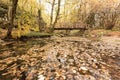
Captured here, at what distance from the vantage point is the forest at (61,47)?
4516 mm

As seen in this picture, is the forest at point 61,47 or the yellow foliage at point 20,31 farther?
the yellow foliage at point 20,31

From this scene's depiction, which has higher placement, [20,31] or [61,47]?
[20,31]

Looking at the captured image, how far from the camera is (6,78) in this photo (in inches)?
156

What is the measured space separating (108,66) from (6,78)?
10.6 feet

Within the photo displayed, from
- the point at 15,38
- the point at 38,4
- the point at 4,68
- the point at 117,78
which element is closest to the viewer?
the point at 117,78

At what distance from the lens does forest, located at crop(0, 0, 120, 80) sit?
14.8ft

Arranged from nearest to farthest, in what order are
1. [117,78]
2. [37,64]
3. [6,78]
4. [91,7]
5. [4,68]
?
[6,78]
[117,78]
[4,68]
[37,64]
[91,7]

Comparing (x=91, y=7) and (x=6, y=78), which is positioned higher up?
(x=91, y=7)

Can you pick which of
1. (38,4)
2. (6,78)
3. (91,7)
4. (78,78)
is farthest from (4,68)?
(91,7)

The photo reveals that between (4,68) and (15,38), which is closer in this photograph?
(4,68)

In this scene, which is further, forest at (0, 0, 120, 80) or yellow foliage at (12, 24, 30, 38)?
yellow foliage at (12, 24, 30, 38)

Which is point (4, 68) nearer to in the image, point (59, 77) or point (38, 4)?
point (59, 77)

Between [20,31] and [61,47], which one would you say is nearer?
[61,47]

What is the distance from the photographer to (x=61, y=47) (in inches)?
360
